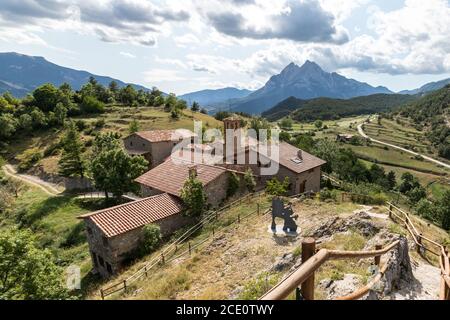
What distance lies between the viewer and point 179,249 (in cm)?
2156

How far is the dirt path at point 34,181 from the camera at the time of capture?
49.1 meters

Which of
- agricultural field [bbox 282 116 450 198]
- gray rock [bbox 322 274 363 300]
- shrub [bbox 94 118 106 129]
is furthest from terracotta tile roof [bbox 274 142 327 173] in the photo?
agricultural field [bbox 282 116 450 198]

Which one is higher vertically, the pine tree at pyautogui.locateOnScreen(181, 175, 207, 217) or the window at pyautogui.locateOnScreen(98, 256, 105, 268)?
the pine tree at pyautogui.locateOnScreen(181, 175, 207, 217)

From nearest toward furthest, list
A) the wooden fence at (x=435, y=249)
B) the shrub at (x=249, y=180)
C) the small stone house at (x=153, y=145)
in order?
the wooden fence at (x=435, y=249), the shrub at (x=249, y=180), the small stone house at (x=153, y=145)

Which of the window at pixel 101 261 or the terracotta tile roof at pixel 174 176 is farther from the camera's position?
the terracotta tile roof at pixel 174 176

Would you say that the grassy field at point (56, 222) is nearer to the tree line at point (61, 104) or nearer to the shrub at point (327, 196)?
the shrub at point (327, 196)

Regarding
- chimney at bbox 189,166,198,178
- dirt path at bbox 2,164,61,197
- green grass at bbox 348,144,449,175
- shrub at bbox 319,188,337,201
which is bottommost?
green grass at bbox 348,144,449,175

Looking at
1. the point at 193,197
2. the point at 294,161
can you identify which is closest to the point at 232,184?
the point at 193,197

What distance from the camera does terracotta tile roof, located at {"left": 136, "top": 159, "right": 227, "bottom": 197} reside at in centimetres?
2988

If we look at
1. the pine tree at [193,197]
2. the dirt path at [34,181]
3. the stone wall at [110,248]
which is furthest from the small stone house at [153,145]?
the stone wall at [110,248]

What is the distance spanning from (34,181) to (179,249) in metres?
45.5

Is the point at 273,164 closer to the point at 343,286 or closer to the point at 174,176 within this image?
the point at 174,176

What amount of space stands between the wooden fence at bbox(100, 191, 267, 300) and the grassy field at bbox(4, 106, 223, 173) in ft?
138

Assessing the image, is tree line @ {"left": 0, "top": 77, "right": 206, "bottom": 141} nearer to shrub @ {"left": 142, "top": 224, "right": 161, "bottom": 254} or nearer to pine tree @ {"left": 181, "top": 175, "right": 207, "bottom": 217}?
pine tree @ {"left": 181, "top": 175, "right": 207, "bottom": 217}
